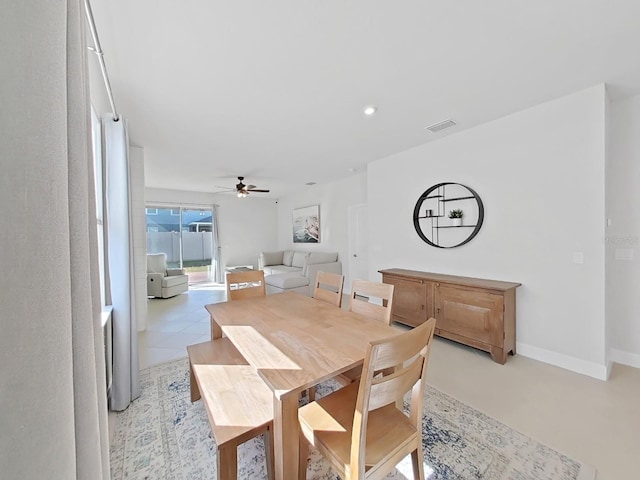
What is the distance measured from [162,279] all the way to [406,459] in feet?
17.9

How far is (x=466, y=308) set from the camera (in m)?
2.80

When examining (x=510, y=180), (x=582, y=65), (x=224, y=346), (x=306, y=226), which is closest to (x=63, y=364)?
(x=224, y=346)

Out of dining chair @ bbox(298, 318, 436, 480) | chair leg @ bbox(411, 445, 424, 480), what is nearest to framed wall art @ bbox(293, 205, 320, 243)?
dining chair @ bbox(298, 318, 436, 480)

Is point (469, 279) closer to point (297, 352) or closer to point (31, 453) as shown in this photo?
point (297, 352)

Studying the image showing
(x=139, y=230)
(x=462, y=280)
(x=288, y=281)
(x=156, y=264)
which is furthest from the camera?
(x=156, y=264)

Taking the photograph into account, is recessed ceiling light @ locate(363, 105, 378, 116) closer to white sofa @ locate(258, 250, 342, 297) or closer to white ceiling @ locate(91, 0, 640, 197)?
white ceiling @ locate(91, 0, 640, 197)

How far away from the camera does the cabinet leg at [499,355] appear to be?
2.55m

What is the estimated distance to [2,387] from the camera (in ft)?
1.19

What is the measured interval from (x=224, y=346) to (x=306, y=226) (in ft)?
17.1

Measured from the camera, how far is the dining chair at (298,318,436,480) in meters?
0.98

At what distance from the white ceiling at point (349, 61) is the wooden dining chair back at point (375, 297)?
1.64 meters

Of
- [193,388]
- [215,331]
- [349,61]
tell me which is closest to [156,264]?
[215,331]

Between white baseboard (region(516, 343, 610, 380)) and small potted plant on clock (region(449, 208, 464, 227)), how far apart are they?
146 cm

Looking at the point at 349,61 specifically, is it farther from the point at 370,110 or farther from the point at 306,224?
the point at 306,224
